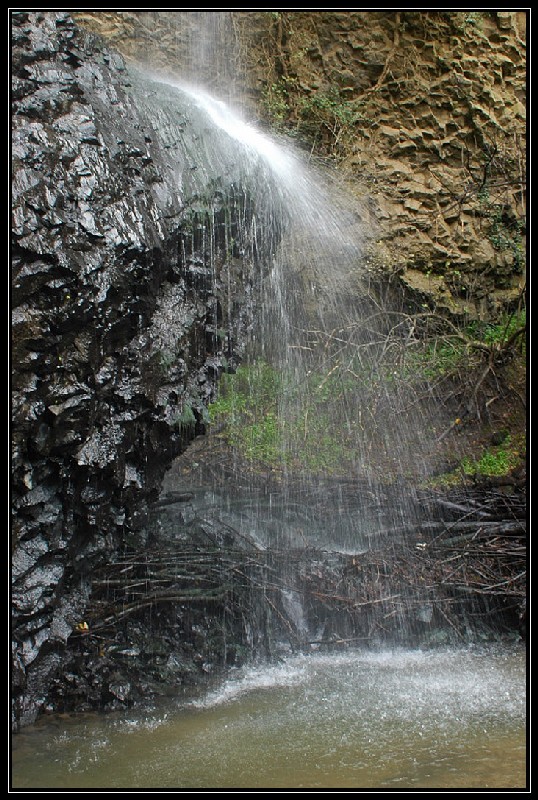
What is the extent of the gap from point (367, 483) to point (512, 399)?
187 cm

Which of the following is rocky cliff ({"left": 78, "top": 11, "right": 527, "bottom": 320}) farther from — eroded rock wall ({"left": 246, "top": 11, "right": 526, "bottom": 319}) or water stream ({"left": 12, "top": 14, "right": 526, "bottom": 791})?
water stream ({"left": 12, "top": 14, "right": 526, "bottom": 791})

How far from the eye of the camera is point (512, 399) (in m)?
6.42

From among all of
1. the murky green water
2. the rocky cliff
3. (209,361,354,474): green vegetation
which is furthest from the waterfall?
the murky green water

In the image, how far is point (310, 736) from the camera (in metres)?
3.00

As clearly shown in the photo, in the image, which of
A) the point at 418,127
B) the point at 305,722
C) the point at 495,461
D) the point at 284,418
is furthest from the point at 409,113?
the point at 305,722

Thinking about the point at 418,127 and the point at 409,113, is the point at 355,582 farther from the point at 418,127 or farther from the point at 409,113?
the point at 409,113

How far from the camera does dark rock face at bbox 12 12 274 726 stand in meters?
3.12

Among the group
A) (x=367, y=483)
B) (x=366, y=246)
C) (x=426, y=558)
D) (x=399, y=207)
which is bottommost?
(x=426, y=558)

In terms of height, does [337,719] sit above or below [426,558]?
below

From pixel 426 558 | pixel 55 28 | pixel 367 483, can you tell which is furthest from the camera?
pixel 367 483

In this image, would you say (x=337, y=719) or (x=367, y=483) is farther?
(x=367, y=483)

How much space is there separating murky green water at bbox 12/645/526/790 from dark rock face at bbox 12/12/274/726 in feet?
1.71

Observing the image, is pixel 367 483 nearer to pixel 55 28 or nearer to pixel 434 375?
pixel 434 375
